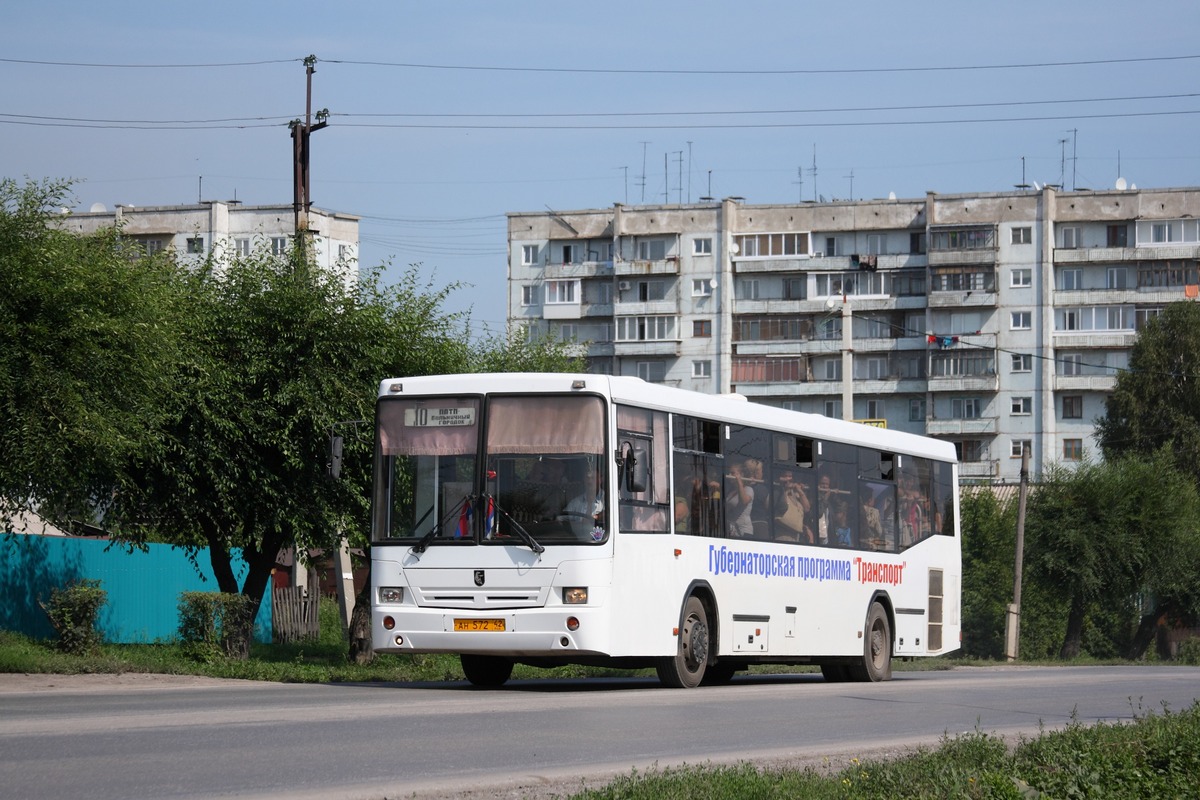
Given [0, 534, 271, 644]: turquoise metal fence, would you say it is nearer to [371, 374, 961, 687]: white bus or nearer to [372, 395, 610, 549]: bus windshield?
[372, 395, 610, 549]: bus windshield

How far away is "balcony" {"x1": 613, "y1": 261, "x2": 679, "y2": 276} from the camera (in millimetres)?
104000

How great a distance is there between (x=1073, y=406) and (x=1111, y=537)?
4140 cm

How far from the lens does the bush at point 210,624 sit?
23125 millimetres

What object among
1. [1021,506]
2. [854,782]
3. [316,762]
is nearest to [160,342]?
[316,762]

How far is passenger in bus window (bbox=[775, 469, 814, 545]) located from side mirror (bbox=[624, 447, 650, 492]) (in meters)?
3.21

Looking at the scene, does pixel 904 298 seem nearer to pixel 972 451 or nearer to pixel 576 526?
pixel 972 451

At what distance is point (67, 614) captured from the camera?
23.3 m

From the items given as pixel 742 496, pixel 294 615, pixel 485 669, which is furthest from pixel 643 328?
pixel 485 669

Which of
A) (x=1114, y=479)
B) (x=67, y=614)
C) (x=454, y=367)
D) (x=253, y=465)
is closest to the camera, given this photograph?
(x=67, y=614)

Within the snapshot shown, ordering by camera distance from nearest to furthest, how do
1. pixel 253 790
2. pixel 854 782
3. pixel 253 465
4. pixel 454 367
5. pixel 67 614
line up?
pixel 253 790, pixel 854 782, pixel 67 614, pixel 253 465, pixel 454 367

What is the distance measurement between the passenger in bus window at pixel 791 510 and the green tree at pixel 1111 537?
4035 cm

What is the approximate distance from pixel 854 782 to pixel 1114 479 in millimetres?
53325

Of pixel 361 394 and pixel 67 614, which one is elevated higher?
pixel 361 394

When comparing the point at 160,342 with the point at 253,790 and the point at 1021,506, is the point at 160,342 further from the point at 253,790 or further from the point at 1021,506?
the point at 1021,506
